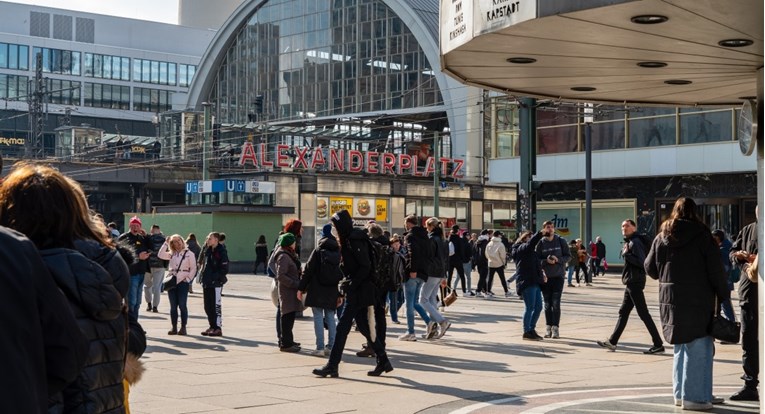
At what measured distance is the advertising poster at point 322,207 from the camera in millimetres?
59625

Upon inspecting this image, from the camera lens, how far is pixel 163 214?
4778 centimetres

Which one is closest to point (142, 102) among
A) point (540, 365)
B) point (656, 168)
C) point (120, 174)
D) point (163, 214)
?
point (120, 174)

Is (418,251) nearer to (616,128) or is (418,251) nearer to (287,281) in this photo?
(287,281)

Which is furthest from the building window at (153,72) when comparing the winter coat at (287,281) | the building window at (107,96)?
the winter coat at (287,281)

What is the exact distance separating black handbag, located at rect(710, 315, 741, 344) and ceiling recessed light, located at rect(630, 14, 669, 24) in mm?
2848

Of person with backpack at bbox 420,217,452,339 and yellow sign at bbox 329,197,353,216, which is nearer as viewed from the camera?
person with backpack at bbox 420,217,452,339

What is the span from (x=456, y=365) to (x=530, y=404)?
10.7 ft

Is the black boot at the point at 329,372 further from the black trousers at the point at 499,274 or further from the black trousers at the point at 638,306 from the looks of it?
the black trousers at the point at 499,274

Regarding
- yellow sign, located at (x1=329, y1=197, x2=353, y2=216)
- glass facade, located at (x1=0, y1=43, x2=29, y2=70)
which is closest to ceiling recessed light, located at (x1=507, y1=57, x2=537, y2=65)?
yellow sign, located at (x1=329, y1=197, x2=353, y2=216)

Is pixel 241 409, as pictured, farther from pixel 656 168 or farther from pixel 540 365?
pixel 656 168

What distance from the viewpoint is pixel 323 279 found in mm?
13945

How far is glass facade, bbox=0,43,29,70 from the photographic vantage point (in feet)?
305

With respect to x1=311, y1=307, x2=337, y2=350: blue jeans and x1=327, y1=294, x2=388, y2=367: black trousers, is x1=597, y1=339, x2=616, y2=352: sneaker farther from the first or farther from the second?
x1=327, y1=294, x2=388, y2=367: black trousers

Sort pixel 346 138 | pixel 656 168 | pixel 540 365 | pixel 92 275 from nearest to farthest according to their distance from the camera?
pixel 92 275, pixel 540 365, pixel 656 168, pixel 346 138
